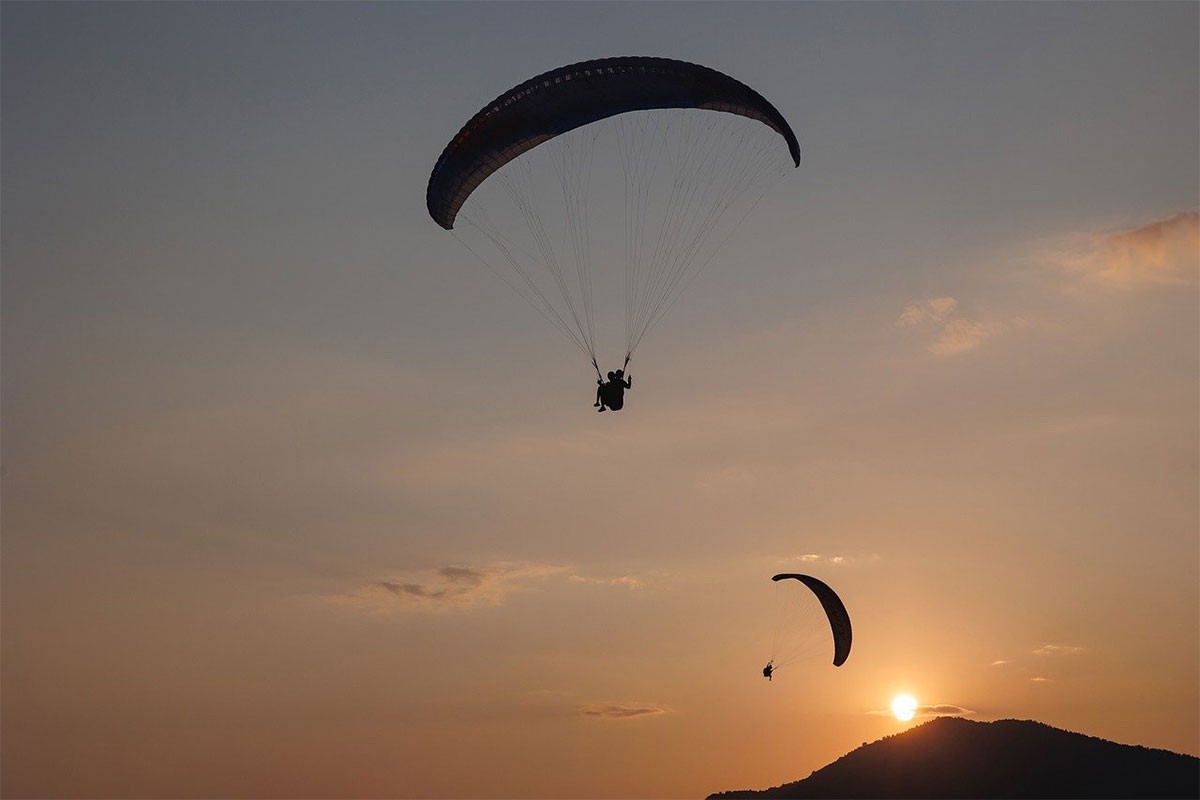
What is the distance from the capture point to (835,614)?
5800cm

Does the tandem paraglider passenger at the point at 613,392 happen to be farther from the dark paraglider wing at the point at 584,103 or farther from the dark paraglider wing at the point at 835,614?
the dark paraglider wing at the point at 835,614

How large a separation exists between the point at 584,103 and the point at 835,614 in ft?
108

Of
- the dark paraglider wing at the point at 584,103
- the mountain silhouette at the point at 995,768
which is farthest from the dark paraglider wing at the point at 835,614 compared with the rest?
the dark paraglider wing at the point at 584,103

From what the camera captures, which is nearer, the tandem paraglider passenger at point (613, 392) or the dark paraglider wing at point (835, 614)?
the tandem paraglider passenger at point (613, 392)

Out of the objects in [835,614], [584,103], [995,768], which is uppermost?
[584,103]

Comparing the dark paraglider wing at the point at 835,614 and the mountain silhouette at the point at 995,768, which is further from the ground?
the dark paraglider wing at the point at 835,614

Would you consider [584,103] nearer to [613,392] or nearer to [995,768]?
[613,392]

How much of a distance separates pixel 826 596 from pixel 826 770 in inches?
816

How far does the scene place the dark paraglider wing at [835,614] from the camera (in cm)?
5734

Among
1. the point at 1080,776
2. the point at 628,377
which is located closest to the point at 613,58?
the point at 628,377

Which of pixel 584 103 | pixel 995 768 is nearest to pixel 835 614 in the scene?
pixel 995 768

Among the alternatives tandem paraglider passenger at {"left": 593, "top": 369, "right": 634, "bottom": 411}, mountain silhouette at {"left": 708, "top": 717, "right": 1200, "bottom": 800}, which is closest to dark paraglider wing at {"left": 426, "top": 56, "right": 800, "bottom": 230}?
tandem paraglider passenger at {"left": 593, "top": 369, "right": 634, "bottom": 411}

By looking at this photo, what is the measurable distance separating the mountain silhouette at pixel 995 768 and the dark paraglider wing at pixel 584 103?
136ft

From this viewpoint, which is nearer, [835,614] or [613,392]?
[613,392]
